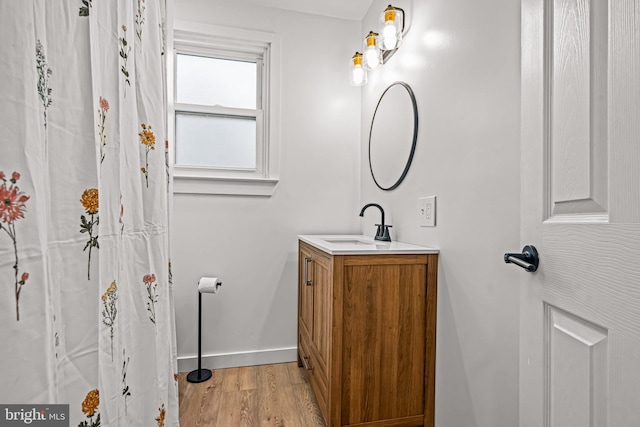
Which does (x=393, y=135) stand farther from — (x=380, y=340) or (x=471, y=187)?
(x=380, y=340)

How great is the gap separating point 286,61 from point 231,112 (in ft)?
1.69

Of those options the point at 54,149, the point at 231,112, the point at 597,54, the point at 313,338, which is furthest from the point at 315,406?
the point at 231,112

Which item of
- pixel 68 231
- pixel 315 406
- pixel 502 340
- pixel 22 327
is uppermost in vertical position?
pixel 68 231

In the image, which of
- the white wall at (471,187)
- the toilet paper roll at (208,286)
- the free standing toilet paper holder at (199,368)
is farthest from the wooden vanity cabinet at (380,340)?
Result: the free standing toilet paper holder at (199,368)

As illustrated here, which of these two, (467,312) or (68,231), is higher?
(68,231)

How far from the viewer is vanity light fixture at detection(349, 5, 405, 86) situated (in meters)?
1.55

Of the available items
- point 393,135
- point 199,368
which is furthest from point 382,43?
point 199,368

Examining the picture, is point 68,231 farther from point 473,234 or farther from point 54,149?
point 473,234

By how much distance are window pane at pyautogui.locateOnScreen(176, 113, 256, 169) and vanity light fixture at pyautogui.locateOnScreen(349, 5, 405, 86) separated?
81 centimetres

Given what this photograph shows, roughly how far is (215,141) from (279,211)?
653 millimetres

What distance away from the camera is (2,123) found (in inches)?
17.6

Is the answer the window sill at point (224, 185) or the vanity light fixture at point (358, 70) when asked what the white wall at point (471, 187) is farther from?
the window sill at point (224, 185)

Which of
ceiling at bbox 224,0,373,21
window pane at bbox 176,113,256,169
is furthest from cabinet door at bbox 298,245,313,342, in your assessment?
ceiling at bbox 224,0,373,21

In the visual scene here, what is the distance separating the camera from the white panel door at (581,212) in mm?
505
